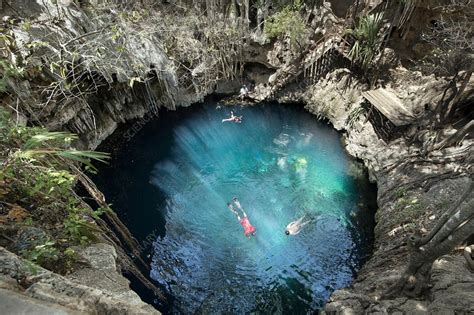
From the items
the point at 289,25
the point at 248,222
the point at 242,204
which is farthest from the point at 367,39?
the point at 248,222

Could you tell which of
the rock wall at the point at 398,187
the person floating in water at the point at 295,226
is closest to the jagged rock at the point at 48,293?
the rock wall at the point at 398,187

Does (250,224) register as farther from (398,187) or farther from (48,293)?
(48,293)

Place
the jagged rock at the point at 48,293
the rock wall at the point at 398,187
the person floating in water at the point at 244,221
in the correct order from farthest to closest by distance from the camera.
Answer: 1. the person floating in water at the point at 244,221
2. the rock wall at the point at 398,187
3. the jagged rock at the point at 48,293

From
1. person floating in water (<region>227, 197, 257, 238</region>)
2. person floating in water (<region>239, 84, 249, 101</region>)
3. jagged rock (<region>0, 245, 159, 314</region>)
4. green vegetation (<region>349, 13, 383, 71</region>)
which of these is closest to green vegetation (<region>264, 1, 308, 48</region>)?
green vegetation (<region>349, 13, 383, 71</region>)

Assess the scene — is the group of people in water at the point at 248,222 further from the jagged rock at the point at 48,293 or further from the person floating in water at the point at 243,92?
the jagged rock at the point at 48,293

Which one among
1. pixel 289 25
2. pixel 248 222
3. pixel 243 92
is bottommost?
pixel 248 222

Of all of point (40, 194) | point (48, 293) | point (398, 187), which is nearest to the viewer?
point (48, 293)
